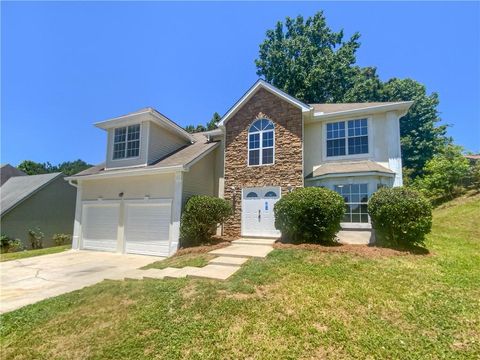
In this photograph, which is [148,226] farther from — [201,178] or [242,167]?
[242,167]

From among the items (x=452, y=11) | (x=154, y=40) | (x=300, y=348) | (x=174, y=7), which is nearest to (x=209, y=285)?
(x=300, y=348)

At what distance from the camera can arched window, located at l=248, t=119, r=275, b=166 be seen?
42.0ft

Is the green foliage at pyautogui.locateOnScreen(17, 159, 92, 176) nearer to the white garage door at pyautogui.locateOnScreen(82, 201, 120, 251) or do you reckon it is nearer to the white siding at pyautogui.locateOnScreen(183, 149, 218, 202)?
the white garage door at pyautogui.locateOnScreen(82, 201, 120, 251)

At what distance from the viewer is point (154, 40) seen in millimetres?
13102

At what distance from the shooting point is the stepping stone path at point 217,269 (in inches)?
263

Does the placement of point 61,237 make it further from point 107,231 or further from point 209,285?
point 209,285

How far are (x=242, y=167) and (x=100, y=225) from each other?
816cm

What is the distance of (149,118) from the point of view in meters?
13.3

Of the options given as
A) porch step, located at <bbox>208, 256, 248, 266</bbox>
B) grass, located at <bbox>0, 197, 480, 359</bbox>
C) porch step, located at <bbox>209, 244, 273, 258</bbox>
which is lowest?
grass, located at <bbox>0, 197, 480, 359</bbox>

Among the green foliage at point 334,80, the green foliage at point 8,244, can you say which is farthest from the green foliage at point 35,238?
the green foliage at point 334,80

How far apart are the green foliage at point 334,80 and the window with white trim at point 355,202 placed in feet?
53.3

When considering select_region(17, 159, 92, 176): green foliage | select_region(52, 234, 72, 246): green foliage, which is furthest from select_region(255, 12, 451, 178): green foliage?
select_region(17, 159, 92, 176): green foliage

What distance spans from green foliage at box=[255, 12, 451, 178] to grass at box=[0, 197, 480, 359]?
21605 mm

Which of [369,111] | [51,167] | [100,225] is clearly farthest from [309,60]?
[51,167]
